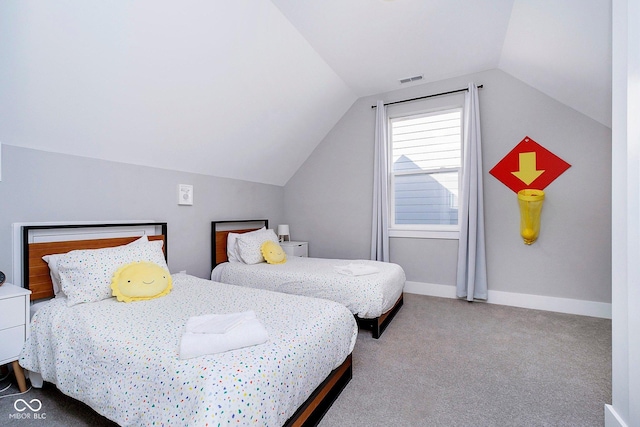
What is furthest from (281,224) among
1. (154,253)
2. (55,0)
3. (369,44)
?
(55,0)

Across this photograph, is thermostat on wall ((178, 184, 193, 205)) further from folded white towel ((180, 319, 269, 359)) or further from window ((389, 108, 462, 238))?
window ((389, 108, 462, 238))

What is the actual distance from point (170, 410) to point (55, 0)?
2116mm

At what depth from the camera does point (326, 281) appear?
8.78 feet

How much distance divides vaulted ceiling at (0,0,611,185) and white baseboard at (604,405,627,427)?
236cm

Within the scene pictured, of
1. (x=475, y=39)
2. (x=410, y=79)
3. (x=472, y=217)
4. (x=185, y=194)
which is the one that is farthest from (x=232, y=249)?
→ (x=475, y=39)

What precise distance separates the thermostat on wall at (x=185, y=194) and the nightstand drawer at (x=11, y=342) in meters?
1.59

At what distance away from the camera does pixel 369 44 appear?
2.89 metres

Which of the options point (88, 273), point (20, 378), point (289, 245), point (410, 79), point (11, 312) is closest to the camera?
point (11, 312)

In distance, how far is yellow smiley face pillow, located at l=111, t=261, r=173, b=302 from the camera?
1932mm

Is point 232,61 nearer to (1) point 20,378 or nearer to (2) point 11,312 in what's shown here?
(2) point 11,312

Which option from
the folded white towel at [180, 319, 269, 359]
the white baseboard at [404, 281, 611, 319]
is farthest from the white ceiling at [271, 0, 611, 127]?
the folded white towel at [180, 319, 269, 359]

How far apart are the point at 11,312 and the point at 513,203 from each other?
4390mm

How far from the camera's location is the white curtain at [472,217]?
3.42m

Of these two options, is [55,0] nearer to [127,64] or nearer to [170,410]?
[127,64]
